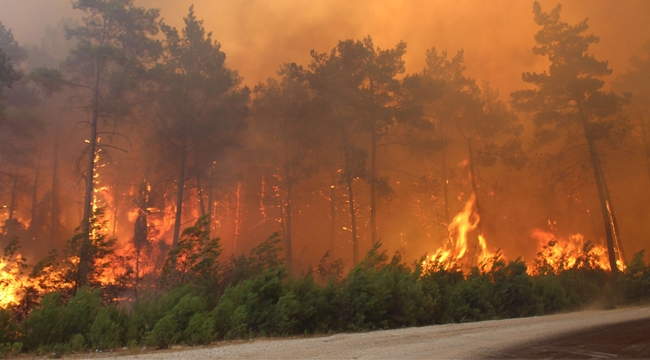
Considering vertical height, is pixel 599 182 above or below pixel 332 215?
below

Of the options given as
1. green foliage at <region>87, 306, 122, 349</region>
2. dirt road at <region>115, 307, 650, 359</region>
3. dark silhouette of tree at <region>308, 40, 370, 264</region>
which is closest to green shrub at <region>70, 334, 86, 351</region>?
green foliage at <region>87, 306, 122, 349</region>

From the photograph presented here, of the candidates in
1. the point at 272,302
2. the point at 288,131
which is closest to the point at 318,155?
the point at 288,131

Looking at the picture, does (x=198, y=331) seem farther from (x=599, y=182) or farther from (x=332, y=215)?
(x=332, y=215)

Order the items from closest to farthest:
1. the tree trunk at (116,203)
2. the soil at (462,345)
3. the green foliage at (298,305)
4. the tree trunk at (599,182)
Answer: the soil at (462,345)
the green foliage at (298,305)
the tree trunk at (599,182)
the tree trunk at (116,203)

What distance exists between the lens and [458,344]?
1051 cm

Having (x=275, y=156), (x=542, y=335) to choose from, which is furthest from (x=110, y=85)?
(x=542, y=335)

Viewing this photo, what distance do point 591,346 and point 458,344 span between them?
97.8 inches

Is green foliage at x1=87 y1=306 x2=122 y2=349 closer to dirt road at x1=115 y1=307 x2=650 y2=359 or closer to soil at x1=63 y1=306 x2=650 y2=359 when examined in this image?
soil at x1=63 y1=306 x2=650 y2=359

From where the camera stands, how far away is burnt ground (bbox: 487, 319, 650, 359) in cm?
925

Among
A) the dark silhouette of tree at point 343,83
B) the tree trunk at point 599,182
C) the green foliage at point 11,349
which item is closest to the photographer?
the green foliage at point 11,349

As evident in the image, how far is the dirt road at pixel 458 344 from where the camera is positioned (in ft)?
30.8

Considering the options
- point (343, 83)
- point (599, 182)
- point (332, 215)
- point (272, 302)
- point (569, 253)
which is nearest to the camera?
point (272, 302)

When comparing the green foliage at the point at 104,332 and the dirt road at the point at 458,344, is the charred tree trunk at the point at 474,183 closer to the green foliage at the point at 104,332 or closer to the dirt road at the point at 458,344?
the dirt road at the point at 458,344

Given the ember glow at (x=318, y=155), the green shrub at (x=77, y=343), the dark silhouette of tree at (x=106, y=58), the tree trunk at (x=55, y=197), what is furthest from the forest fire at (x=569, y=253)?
the tree trunk at (x=55, y=197)
